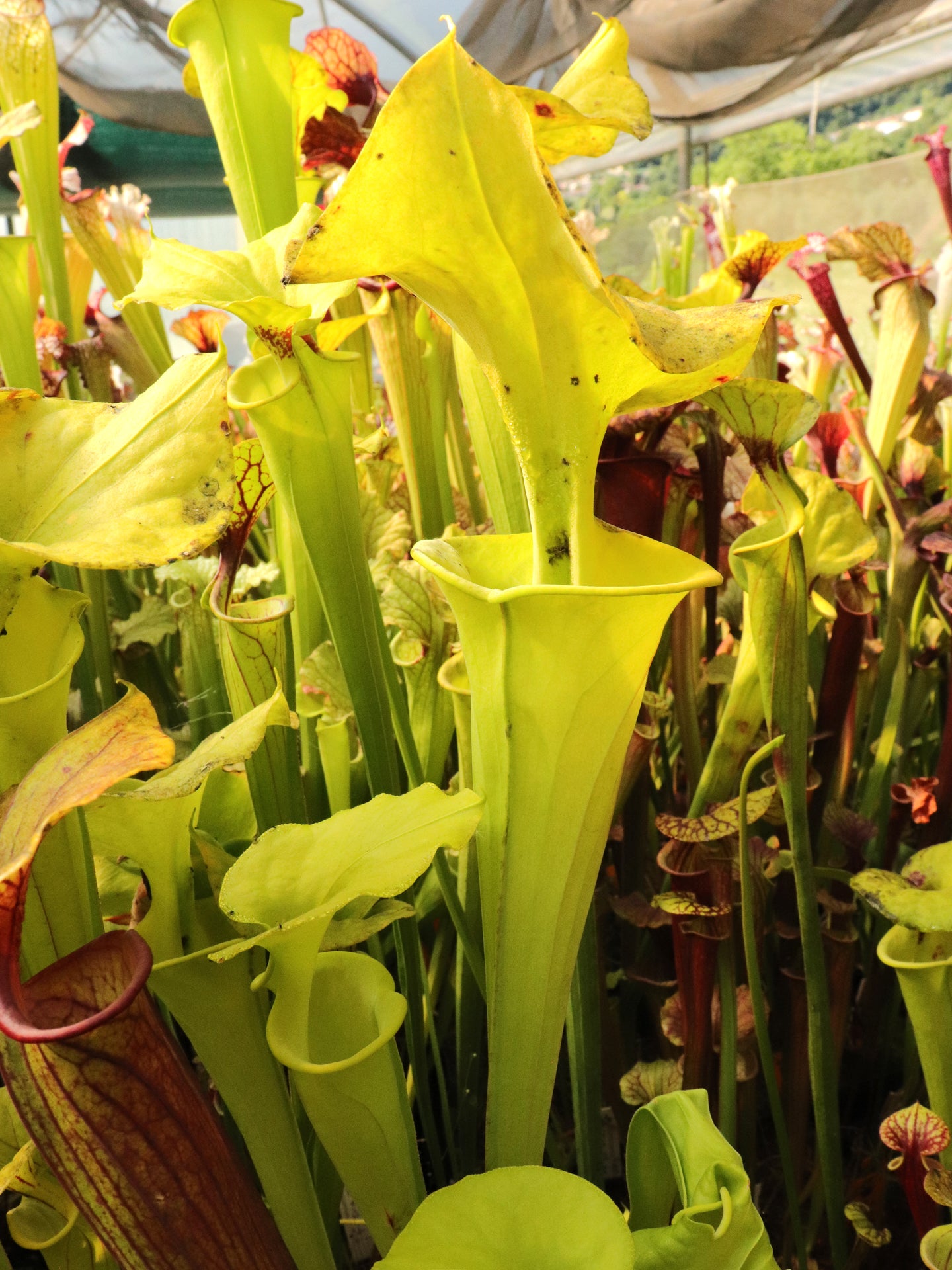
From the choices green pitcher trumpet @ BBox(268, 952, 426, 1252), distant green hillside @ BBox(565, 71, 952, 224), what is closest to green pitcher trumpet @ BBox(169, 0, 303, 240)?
green pitcher trumpet @ BBox(268, 952, 426, 1252)

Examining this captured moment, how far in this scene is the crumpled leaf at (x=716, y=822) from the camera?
22.3 inches

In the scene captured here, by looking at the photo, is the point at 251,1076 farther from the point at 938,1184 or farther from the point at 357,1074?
the point at 938,1184

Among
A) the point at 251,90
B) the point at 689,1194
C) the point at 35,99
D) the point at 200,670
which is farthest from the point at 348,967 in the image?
the point at 35,99

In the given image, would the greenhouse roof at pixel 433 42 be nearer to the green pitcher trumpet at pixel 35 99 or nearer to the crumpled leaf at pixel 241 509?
the green pitcher trumpet at pixel 35 99

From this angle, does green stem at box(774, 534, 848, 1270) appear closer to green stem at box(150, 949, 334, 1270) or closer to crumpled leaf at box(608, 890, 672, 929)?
crumpled leaf at box(608, 890, 672, 929)

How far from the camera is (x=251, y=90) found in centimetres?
53

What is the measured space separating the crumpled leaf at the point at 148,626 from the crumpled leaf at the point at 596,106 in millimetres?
514

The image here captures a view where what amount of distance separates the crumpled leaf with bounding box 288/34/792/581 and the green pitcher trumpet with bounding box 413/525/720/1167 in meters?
0.05

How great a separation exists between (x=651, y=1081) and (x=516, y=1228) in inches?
15.3

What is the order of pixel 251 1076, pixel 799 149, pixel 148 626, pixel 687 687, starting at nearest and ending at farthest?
1. pixel 251 1076
2. pixel 687 687
3. pixel 148 626
4. pixel 799 149

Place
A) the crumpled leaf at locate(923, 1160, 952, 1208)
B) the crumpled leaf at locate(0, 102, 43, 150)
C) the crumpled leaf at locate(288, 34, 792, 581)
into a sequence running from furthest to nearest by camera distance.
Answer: the crumpled leaf at locate(0, 102, 43, 150) → the crumpled leaf at locate(923, 1160, 952, 1208) → the crumpled leaf at locate(288, 34, 792, 581)

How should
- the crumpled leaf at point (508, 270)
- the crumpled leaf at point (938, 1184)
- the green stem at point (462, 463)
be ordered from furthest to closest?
1. the green stem at point (462, 463)
2. the crumpled leaf at point (938, 1184)
3. the crumpled leaf at point (508, 270)

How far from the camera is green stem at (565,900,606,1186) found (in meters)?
0.55

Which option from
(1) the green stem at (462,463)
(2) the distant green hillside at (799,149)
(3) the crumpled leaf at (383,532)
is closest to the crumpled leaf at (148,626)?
(3) the crumpled leaf at (383,532)
